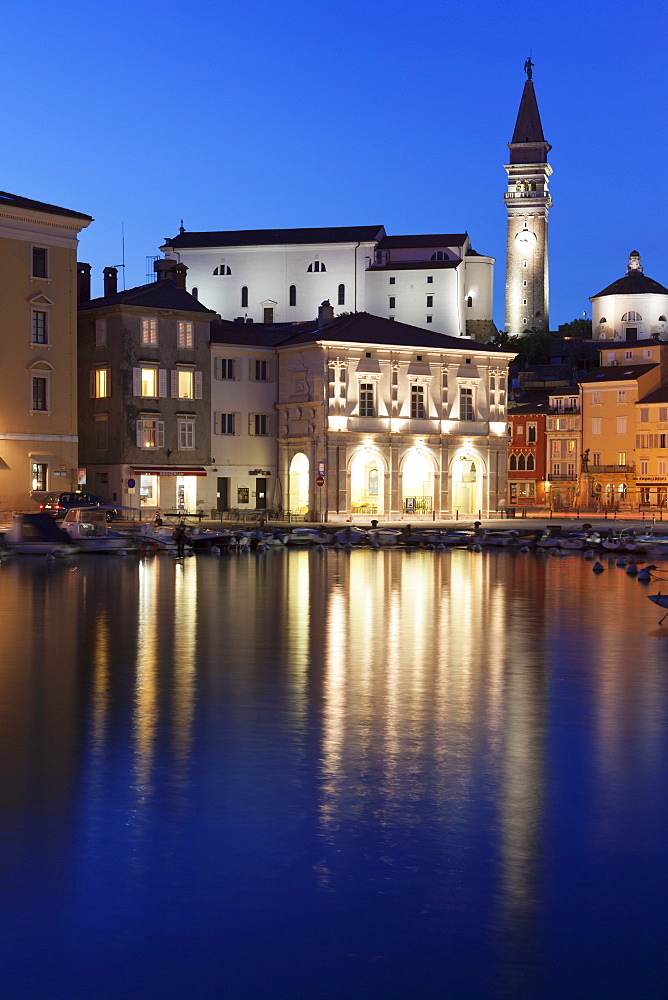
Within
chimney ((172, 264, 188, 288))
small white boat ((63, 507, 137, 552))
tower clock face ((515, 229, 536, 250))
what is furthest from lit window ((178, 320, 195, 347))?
tower clock face ((515, 229, 536, 250))

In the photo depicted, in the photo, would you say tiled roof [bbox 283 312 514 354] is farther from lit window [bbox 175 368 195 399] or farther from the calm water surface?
the calm water surface

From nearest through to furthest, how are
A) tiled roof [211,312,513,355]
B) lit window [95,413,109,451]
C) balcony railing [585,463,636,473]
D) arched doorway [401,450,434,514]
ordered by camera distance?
lit window [95,413,109,451] → tiled roof [211,312,513,355] → arched doorway [401,450,434,514] → balcony railing [585,463,636,473]

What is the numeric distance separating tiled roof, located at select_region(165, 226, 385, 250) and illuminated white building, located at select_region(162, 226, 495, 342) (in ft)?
0.33

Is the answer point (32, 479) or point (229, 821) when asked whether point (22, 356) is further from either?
point (229, 821)

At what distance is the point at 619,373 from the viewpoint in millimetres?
121125

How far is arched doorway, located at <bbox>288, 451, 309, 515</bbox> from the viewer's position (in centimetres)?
8812

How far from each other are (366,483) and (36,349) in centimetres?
2749

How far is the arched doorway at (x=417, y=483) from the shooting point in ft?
299

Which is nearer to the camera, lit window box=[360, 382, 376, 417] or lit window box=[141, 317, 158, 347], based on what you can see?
lit window box=[141, 317, 158, 347]

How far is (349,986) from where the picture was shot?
24.5ft

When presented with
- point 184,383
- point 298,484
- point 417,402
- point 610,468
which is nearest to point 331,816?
point 184,383

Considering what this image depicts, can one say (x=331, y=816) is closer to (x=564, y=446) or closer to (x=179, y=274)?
(x=179, y=274)

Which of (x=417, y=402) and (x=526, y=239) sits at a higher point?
(x=526, y=239)

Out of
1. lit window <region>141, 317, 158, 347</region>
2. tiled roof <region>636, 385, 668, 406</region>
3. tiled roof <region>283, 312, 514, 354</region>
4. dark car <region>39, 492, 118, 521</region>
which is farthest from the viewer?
tiled roof <region>636, 385, 668, 406</region>
